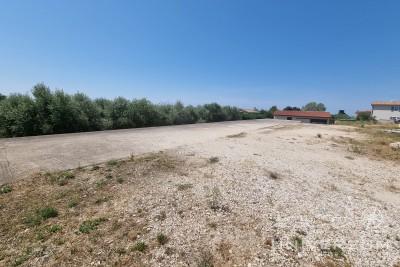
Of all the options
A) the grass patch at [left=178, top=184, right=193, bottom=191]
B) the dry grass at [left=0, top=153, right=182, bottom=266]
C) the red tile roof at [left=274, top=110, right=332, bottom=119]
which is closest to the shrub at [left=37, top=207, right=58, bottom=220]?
the dry grass at [left=0, top=153, right=182, bottom=266]

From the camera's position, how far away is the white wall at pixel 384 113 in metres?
46.7

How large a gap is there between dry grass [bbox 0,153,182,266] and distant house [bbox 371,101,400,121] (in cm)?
6207

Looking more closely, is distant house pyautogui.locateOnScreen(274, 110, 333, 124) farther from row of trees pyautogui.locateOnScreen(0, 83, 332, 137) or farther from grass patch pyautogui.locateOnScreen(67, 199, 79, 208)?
grass patch pyautogui.locateOnScreen(67, 199, 79, 208)

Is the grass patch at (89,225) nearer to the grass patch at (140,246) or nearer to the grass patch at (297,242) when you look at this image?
Result: the grass patch at (140,246)

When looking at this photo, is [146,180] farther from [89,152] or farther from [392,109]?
[392,109]

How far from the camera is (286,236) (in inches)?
123

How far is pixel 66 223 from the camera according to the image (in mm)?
3168

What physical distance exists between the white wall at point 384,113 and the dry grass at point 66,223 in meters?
63.3

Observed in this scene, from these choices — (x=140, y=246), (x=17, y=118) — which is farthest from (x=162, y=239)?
(x=17, y=118)

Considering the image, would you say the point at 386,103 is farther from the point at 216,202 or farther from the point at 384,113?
the point at 216,202

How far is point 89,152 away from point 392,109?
65.1m

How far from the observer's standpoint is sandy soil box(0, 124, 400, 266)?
2668 millimetres

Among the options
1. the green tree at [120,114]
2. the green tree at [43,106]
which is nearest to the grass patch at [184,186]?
the green tree at [43,106]

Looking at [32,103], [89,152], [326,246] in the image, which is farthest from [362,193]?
[32,103]
